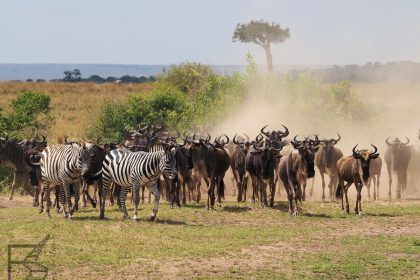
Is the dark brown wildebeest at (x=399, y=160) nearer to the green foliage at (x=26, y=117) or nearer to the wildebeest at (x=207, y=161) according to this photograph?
the wildebeest at (x=207, y=161)

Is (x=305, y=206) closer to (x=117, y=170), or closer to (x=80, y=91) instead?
(x=117, y=170)

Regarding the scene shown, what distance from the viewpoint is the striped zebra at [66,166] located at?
21.3 metres

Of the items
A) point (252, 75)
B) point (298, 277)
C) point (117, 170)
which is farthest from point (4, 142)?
point (252, 75)

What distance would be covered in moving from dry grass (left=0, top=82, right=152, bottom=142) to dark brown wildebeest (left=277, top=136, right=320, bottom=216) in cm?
3249

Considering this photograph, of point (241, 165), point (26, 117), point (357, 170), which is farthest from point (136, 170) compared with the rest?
point (26, 117)

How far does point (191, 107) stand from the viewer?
1812 inches

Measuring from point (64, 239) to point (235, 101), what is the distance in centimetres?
3000

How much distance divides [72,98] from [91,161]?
6359cm

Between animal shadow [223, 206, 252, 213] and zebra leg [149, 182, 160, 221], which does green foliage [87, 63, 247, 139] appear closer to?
animal shadow [223, 206, 252, 213]

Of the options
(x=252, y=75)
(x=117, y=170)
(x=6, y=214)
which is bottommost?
(x=6, y=214)

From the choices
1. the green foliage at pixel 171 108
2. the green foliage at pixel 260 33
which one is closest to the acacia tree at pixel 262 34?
the green foliage at pixel 260 33

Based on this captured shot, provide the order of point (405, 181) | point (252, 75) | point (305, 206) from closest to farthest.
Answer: point (305, 206) < point (405, 181) < point (252, 75)

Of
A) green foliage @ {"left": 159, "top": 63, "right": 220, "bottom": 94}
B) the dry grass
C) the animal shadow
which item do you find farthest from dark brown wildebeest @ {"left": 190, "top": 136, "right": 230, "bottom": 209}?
green foliage @ {"left": 159, "top": 63, "right": 220, "bottom": 94}

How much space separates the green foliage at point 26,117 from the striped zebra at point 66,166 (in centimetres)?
1525
